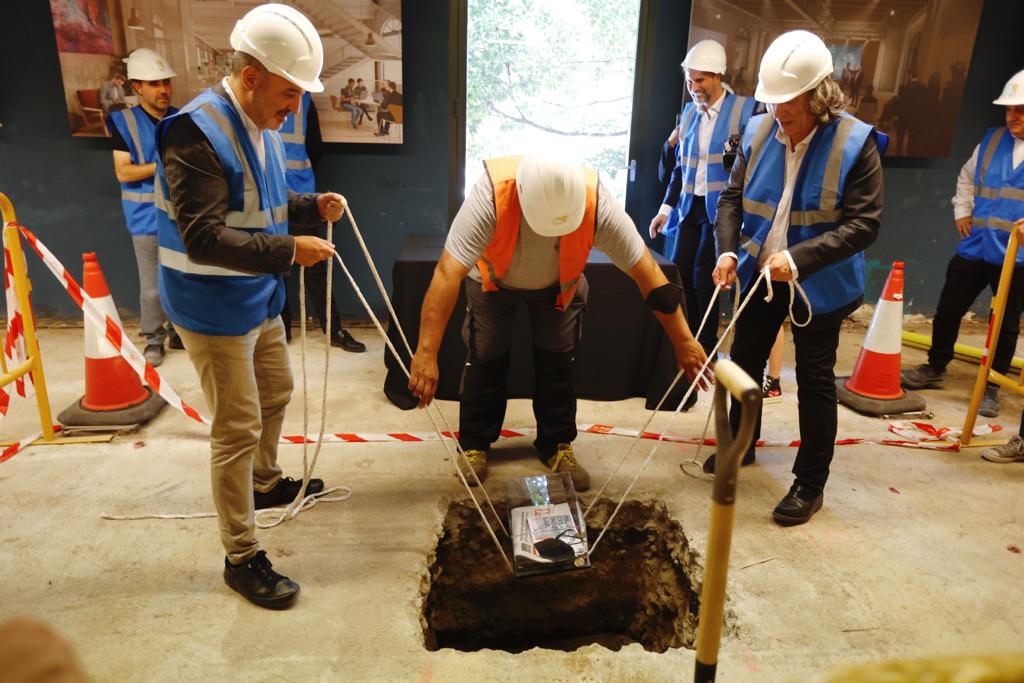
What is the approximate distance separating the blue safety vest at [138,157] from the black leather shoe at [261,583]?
7.60ft

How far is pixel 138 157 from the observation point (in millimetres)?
3777

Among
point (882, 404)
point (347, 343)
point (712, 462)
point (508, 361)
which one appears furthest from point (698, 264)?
point (347, 343)

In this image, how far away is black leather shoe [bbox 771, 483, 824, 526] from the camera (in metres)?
2.56

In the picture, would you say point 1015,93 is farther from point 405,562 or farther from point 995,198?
point 405,562

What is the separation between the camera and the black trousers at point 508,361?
2.66 meters

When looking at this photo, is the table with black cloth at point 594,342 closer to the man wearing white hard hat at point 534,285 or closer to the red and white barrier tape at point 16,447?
the man wearing white hard hat at point 534,285

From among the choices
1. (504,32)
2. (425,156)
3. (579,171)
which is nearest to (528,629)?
(579,171)

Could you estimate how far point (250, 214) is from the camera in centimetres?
187

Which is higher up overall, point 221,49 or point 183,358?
point 221,49

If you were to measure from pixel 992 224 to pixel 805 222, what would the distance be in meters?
1.97

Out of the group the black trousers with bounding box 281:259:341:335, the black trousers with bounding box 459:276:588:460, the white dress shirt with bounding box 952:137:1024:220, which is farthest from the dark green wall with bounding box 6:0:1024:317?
the black trousers with bounding box 459:276:588:460

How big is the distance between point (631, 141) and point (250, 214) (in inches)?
131

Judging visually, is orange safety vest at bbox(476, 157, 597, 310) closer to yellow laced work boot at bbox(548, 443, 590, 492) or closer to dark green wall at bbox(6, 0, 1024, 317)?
yellow laced work boot at bbox(548, 443, 590, 492)

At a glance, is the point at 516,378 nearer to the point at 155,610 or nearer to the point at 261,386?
the point at 261,386
